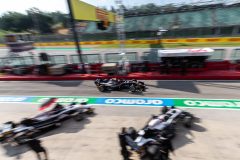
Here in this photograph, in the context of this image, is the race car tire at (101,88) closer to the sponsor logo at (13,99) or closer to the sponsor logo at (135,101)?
the sponsor logo at (135,101)

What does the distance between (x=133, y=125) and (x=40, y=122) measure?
12.8 ft

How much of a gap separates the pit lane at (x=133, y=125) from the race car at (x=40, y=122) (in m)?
0.32

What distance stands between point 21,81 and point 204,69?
47.3ft

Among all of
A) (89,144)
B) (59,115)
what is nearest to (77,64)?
(59,115)

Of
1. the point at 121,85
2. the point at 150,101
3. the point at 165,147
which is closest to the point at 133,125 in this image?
the point at 150,101

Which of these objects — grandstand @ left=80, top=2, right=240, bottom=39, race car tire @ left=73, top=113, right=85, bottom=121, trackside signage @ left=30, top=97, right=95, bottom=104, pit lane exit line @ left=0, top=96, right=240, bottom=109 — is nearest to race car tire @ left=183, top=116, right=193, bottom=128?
pit lane exit line @ left=0, top=96, right=240, bottom=109

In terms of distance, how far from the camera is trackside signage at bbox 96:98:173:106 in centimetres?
986

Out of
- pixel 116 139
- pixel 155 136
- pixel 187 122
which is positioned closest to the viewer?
pixel 155 136

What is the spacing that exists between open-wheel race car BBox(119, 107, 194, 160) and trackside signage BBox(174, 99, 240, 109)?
169 centimetres

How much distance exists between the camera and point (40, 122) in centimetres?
785

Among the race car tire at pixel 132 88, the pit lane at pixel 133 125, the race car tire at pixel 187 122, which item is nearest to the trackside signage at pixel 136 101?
the pit lane at pixel 133 125

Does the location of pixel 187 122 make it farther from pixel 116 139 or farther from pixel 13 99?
pixel 13 99

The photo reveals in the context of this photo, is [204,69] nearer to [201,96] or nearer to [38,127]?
[201,96]

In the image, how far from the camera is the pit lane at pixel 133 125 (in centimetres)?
641
